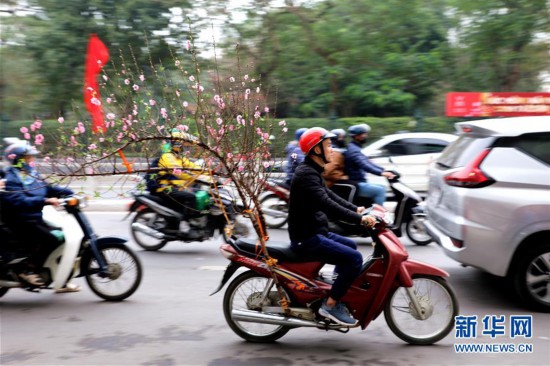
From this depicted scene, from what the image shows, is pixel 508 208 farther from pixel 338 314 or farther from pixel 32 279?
pixel 32 279

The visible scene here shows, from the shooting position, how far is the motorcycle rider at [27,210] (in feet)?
18.7

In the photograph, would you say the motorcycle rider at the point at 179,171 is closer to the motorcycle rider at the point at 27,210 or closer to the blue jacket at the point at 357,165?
the motorcycle rider at the point at 27,210

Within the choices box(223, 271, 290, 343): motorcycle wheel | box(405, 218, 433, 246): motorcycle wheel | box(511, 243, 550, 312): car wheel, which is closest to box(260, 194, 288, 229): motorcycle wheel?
box(405, 218, 433, 246): motorcycle wheel

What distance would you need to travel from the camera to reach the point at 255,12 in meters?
20.8

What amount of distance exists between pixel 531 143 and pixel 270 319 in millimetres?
3009

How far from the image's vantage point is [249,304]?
190 inches

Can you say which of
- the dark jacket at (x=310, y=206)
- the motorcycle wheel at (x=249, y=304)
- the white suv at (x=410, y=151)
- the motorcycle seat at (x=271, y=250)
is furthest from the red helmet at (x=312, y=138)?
the white suv at (x=410, y=151)

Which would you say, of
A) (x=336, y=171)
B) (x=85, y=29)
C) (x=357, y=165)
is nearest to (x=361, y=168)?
(x=357, y=165)

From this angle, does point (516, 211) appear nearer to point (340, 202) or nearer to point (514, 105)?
point (340, 202)

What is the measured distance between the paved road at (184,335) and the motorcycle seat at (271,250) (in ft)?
2.41

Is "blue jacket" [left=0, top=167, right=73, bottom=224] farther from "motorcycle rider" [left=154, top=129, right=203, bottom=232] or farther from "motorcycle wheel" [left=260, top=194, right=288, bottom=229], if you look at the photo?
"motorcycle wheel" [left=260, top=194, right=288, bottom=229]

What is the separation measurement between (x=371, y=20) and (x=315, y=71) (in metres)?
2.65

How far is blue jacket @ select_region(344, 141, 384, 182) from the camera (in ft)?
26.8

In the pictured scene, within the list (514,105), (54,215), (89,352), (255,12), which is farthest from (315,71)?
(89,352)
